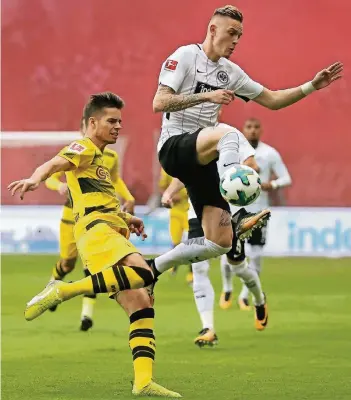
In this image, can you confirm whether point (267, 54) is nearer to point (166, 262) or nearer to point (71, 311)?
point (71, 311)

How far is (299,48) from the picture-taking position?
27562mm

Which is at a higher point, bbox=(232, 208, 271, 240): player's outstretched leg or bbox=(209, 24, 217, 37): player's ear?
bbox=(209, 24, 217, 37): player's ear

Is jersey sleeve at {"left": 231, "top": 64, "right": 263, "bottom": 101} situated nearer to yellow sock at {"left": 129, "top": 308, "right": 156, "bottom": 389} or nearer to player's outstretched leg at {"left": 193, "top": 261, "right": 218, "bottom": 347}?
player's outstretched leg at {"left": 193, "top": 261, "right": 218, "bottom": 347}

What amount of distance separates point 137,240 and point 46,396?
1432 cm

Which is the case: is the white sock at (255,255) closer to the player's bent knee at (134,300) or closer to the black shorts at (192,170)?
the black shorts at (192,170)

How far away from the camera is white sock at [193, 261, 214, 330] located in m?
9.71

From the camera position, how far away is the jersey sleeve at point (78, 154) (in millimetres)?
6914

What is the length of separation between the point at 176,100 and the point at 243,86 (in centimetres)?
104

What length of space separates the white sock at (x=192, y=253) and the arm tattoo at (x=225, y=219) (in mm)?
173

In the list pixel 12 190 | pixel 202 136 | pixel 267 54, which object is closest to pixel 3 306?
pixel 202 136

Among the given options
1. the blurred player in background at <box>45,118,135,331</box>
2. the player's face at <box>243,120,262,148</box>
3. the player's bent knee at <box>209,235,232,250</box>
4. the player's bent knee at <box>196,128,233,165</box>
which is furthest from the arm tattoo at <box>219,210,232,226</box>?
the player's face at <box>243,120,262,148</box>

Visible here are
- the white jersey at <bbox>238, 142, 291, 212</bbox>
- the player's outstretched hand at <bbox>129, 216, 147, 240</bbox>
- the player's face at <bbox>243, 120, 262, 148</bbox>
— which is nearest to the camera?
the player's outstretched hand at <bbox>129, 216, 147, 240</bbox>

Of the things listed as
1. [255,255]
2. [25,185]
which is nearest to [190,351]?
[25,185]

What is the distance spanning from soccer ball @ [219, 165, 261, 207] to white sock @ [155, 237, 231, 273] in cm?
116
